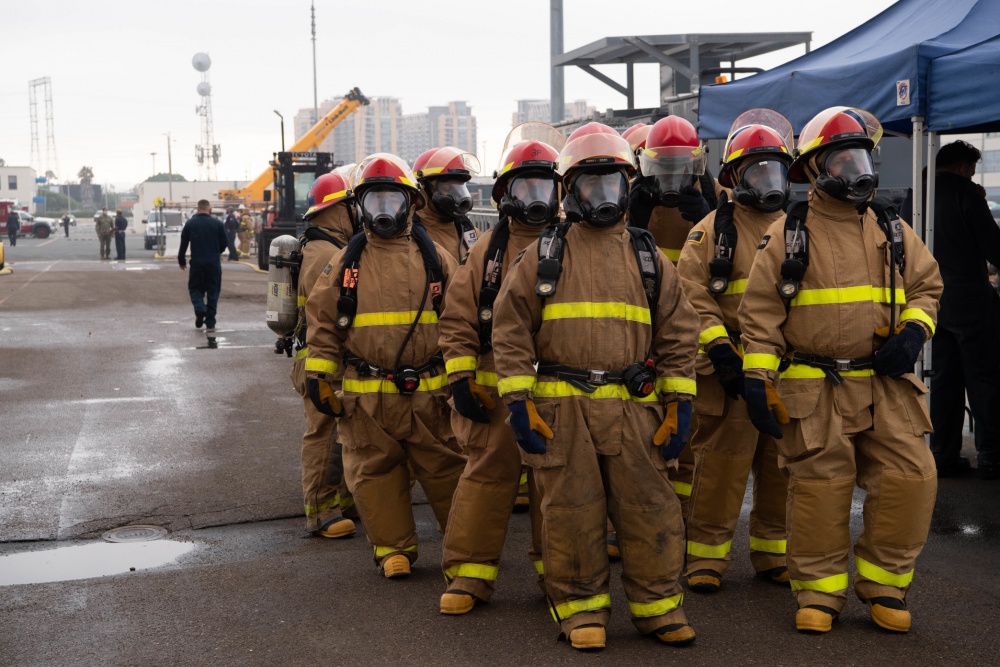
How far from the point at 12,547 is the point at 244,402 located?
15.3 feet

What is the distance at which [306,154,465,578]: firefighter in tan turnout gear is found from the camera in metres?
5.50

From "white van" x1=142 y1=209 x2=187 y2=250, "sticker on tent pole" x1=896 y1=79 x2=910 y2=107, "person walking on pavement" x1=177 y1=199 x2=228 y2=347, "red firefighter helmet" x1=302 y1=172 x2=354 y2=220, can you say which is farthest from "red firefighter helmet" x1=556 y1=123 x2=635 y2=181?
"white van" x1=142 y1=209 x2=187 y2=250

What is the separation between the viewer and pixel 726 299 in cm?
558

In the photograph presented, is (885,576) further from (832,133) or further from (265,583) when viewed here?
(265,583)

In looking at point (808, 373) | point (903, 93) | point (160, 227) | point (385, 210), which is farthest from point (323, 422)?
point (160, 227)

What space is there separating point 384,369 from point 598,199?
1.52m

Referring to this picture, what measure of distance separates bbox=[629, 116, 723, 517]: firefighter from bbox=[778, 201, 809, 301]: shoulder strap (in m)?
1.25

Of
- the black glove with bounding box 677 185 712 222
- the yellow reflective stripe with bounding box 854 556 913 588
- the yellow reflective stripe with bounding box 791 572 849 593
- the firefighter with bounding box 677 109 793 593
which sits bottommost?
the yellow reflective stripe with bounding box 791 572 849 593

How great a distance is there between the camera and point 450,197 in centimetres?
682

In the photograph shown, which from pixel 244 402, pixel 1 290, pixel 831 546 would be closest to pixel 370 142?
pixel 1 290

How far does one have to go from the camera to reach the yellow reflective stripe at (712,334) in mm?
5312

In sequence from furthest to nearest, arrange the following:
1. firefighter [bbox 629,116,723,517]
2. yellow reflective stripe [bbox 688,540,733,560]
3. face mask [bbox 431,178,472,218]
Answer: face mask [bbox 431,178,472,218] → firefighter [bbox 629,116,723,517] → yellow reflective stripe [bbox 688,540,733,560]

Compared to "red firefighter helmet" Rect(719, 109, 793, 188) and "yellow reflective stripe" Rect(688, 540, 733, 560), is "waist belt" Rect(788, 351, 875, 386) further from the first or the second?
"red firefighter helmet" Rect(719, 109, 793, 188)

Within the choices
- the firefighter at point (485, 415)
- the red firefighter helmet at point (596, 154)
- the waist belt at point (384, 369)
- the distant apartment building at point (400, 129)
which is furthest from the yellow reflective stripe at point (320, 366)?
the distant apartment building at point (400, 129)
